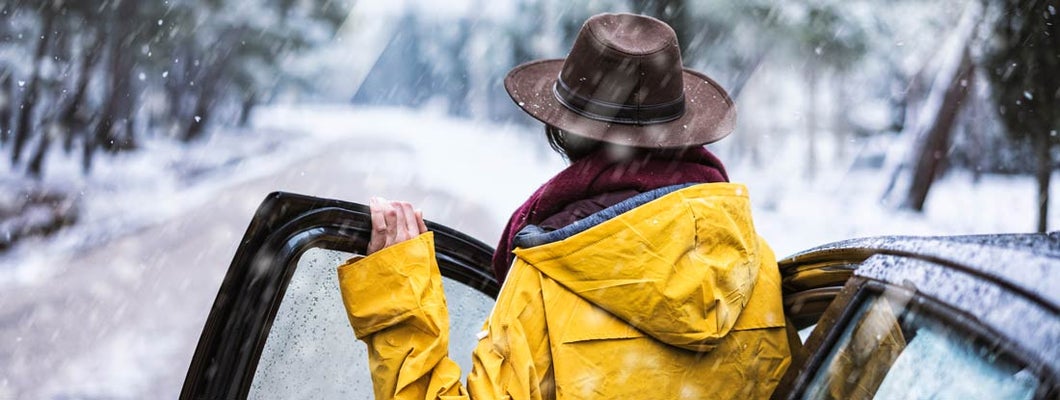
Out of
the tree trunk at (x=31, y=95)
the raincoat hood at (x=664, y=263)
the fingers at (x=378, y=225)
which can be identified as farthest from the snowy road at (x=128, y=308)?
the raincoat hood at (x=664, y=263)

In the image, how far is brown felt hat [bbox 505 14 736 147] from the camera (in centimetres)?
206

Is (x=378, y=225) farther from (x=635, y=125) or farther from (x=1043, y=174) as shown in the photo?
(x=1043, y=174)

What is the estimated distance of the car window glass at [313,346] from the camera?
2.15 metres

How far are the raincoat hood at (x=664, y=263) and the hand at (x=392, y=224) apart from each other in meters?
0.41

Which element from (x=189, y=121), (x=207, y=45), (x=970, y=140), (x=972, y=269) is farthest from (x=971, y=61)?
(x=189, y=121)

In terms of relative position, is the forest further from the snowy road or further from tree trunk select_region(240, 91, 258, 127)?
tree trunk select_region(240, 91, 258, 127)

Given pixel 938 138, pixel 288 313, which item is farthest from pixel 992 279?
pixel 938 138

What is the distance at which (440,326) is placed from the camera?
6.52 ft

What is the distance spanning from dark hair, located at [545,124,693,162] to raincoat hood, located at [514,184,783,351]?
23 centimetres

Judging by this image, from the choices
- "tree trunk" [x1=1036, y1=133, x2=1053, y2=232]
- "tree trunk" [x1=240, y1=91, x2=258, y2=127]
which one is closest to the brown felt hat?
"tree trunk" [x1=1036, y1=133, x2=1053, y2=232]

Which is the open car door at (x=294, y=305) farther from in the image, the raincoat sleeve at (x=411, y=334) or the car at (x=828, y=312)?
the raincoat sleeve at (x=411, y=334)

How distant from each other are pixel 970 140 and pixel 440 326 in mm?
14405

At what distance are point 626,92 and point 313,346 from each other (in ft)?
3.58

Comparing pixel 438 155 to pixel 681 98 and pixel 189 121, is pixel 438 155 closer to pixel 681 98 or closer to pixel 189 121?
pixel 189 121
